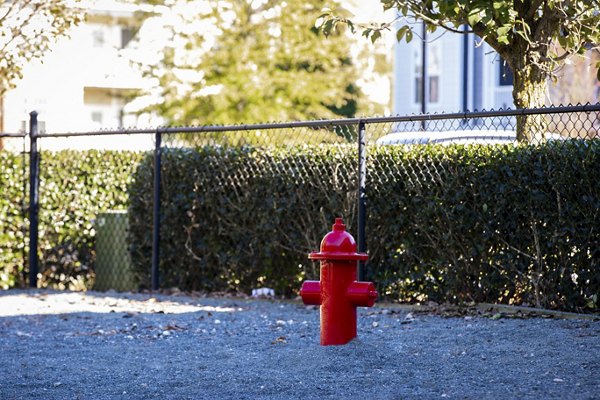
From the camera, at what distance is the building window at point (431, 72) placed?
25031 millimetres

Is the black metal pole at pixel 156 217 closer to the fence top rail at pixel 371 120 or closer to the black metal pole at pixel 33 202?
the fence top rail at pixel 371 120

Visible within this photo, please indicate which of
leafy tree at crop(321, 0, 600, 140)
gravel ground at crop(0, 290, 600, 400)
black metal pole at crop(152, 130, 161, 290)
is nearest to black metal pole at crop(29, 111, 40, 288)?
black metal pole at crop(152, 130, 161, 290)

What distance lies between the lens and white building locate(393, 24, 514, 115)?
74.3 feet

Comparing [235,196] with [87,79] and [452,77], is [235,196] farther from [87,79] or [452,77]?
[87,79]

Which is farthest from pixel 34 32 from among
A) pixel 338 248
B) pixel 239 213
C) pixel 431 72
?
pixel 431 72

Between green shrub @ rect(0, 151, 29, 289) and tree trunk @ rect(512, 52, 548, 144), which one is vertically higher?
tree trunk @ rect(512, 52, 548, 144)

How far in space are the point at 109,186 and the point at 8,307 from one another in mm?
2445

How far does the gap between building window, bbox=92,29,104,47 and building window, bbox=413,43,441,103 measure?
45.2 feet

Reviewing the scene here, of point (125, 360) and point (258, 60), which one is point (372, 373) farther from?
point (258, 60)

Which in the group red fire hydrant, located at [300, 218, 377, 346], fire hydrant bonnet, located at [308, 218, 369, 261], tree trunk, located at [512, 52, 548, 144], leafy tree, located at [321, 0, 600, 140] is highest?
leafy tree, located at [321, 0, 600, 140]

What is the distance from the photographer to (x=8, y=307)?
993cm

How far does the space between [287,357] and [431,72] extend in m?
19.6

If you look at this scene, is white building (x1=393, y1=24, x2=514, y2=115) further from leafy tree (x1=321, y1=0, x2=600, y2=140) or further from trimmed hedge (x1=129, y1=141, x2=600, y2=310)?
leafy tree (x1=321, y1=0, x2=600, y2=140)

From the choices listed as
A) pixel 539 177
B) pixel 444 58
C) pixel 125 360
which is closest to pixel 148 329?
pixel 125 360
